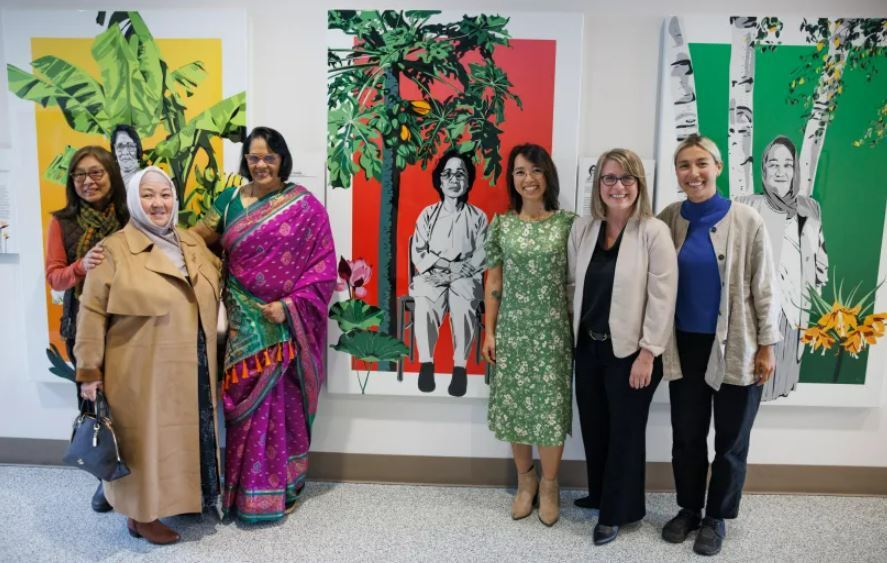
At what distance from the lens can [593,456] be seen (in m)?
2.17

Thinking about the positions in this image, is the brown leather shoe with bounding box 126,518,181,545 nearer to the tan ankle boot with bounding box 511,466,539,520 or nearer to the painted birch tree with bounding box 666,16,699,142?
the tan ankle boot with bounding box 511,466,539,520

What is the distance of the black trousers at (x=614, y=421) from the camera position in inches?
77.3

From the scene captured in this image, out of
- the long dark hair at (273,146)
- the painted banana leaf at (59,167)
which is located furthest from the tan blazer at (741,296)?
the painted banana leaf at (59,167)

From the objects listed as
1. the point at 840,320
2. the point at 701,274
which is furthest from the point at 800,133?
the point at 701,274

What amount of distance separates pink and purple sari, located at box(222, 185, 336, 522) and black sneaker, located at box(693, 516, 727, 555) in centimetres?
156

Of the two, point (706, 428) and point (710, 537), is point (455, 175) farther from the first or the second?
point (710, 537)

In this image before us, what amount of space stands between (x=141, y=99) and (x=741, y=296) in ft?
8.06

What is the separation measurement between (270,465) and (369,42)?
5.67 ft

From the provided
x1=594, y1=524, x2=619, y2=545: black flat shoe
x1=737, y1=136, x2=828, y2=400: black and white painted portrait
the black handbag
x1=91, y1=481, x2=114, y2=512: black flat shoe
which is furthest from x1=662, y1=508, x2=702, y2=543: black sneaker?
x1=91, y1=481, x2=114, y2=512: black flat shoe

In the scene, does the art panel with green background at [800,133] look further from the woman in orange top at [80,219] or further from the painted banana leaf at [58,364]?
the painted banana leaf at [58,364]

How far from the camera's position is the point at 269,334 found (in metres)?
2.06

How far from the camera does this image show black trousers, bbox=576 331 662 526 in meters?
1.96

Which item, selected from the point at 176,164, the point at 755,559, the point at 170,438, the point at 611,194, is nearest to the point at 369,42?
the point at 176,164

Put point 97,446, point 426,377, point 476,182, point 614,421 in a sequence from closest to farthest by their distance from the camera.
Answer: point 97,446
point 614,421
point 476,182
point 426,377
